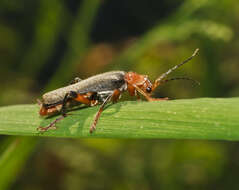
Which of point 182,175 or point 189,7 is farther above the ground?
point 189,7

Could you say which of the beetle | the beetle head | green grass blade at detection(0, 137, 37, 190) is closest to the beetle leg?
the beetle

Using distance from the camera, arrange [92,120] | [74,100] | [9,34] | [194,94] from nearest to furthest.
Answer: [92,120], [74,100], [194,94], [9,34]

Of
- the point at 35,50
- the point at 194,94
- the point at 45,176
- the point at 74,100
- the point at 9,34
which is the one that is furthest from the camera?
the point at 9,34

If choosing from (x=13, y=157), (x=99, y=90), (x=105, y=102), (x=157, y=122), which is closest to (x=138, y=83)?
(x=99, y=90)

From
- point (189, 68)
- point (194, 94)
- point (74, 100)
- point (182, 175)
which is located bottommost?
point (182, 175)

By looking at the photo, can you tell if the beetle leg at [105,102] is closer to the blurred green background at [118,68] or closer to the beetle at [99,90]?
the beetle at [99,90]

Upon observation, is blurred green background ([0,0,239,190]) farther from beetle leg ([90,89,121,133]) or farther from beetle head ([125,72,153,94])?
beetle head ([125,72,153,94])

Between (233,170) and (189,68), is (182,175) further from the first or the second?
(189,68)

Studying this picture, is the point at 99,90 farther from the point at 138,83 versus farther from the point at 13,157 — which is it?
the point at 13,157

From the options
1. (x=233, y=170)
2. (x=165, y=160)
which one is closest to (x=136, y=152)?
(x=165, y=160)
